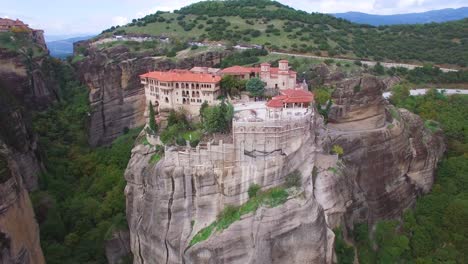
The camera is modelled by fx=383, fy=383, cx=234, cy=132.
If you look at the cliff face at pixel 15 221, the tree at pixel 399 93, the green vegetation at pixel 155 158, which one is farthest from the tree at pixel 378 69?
the cliff face at pixel 15 221

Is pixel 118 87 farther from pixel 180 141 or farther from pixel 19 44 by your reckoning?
pixel 180 141

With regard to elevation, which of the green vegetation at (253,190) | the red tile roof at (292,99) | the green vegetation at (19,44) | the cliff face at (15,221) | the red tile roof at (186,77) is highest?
the green vegetation at (19,44)

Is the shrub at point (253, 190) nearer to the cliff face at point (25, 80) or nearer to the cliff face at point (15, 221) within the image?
the cliff face at point (15, 221)

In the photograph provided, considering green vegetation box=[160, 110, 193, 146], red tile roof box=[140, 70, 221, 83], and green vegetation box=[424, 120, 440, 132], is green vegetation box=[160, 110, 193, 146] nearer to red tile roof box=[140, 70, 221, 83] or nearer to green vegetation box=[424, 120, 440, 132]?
Answer: red tile roof box=[140, 70, 221, 83]

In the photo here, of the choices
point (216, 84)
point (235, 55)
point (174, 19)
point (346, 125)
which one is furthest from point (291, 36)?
point (216, 84)

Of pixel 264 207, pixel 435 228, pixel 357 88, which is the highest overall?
pixel 357 88

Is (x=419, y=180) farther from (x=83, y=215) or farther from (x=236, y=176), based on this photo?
(x=83, y=215)

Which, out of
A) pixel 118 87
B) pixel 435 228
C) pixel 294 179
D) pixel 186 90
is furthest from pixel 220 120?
pixel 118 87
